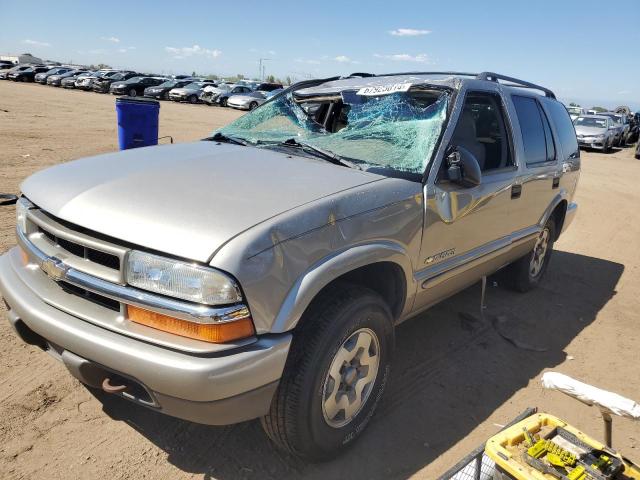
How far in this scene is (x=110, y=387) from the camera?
2127mm

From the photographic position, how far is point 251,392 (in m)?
2.08

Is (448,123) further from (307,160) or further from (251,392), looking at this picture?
(251,392)

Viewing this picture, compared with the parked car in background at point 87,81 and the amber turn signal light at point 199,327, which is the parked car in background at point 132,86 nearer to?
the parked car in background at point 87,81

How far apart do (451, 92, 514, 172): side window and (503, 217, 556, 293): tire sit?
1.29 metres

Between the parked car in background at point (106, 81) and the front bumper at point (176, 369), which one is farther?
the parked car in background at point (106, 81)

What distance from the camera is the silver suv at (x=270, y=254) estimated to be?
2029 mm

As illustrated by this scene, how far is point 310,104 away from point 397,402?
223 centimetres

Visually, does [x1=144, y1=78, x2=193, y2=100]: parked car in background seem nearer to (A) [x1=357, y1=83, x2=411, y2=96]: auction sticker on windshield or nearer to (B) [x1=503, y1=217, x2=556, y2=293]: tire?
(B) [x1=503, y1=217, x2=556, y2=293]: tire

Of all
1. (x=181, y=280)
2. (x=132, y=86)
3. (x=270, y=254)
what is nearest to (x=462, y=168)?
(x=270, y=254)

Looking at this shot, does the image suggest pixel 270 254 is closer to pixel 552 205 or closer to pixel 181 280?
pixel 181 280

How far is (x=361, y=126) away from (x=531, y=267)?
2.63m

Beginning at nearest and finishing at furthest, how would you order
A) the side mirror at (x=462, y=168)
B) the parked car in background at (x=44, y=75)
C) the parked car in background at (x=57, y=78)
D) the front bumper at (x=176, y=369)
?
the front bumper at (x=176, y=369) → the side mirror at (x=462, y=168) → the parked car in background at (x=57, y=78) → the parked car in background at (x=44, y=75)

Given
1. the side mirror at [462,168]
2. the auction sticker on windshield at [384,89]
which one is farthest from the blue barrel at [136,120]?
the side mirror at [462,168]

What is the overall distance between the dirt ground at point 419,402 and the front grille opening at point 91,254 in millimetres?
1023
